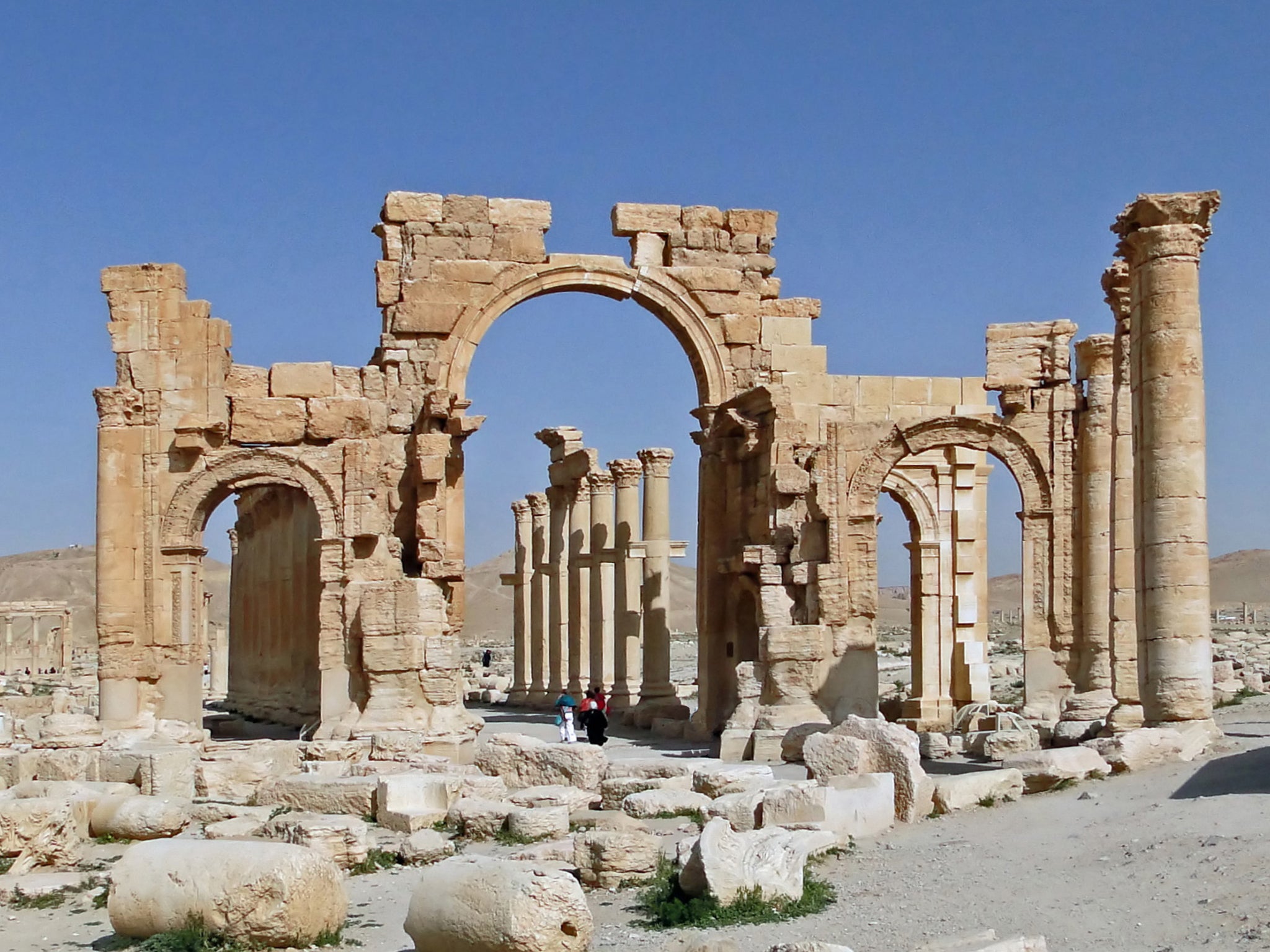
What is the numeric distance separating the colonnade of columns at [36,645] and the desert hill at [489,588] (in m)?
20.5

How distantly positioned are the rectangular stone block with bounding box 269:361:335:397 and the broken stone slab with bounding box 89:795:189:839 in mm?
8537

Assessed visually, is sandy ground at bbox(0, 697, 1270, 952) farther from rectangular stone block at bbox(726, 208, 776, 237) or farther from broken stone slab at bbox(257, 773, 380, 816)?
rectangular stone block at bbox(726, 208, 776, 237)

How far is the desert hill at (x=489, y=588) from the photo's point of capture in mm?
90125

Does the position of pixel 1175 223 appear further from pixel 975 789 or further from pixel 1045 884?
pixel 1045 884

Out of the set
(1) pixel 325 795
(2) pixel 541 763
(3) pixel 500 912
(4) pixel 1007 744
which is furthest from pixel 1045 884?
(4) pixel 1007 744

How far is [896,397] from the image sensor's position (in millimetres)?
24500

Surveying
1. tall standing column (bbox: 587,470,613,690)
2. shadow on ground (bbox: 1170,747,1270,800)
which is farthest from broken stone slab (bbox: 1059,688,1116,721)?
tall standing column (bbox: 587,470,613,690)

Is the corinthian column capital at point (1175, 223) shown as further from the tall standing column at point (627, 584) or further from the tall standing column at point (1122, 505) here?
the tall standing column at point (627, 584)

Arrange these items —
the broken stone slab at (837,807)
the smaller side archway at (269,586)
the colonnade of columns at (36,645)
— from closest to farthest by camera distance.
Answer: the broken stone slab at (837,807) < the smaller side archway at (269,586) < the colonnade of columns at (36,645)

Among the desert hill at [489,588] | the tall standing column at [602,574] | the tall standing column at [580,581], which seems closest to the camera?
the tall standing column at [602,574]

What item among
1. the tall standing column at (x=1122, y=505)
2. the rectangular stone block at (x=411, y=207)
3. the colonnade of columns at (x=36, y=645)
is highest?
the rectangular stone block at (x=411, y=207)

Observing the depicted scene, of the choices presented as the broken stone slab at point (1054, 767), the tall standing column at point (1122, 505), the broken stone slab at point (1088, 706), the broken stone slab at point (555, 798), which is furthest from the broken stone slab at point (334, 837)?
the broken stone slab at point (1088, 706)

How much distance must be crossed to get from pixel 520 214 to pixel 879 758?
11782 mm

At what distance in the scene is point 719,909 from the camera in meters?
9.92
